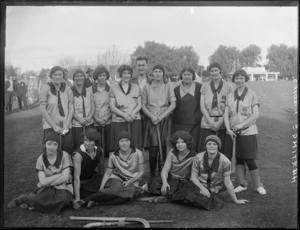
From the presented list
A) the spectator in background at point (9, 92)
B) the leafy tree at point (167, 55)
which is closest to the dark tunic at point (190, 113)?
the leafy tree at point (167, 55)

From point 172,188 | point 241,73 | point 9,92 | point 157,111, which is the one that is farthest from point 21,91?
point 241,73

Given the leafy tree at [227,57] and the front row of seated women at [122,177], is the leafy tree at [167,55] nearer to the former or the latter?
the leafy tree at [227,57]

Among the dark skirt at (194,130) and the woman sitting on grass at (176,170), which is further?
the dark skirt at (194,130)

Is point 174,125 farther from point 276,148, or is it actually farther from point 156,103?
point 276,148

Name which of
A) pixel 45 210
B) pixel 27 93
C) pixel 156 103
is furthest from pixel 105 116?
pixel 45 210

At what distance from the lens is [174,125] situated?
527 cm

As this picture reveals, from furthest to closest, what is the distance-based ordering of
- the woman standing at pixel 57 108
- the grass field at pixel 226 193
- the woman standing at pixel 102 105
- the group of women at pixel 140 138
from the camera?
1. the woman standing at pixel 102 105
2. the woman standing at pixel 57 108
3. the group of women at pixel 140 138
4. the grass field at pixel 226 193

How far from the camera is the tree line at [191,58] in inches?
188

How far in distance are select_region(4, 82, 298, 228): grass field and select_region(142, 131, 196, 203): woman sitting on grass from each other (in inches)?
6.6

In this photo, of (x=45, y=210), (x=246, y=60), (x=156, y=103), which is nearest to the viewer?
(x=45, y=210)

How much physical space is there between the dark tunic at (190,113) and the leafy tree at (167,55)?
0.35 meters

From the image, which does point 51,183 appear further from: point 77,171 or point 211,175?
Answer: point 211,175

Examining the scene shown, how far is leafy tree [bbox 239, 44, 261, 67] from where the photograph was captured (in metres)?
4.85

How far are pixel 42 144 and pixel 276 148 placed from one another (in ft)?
10.2
